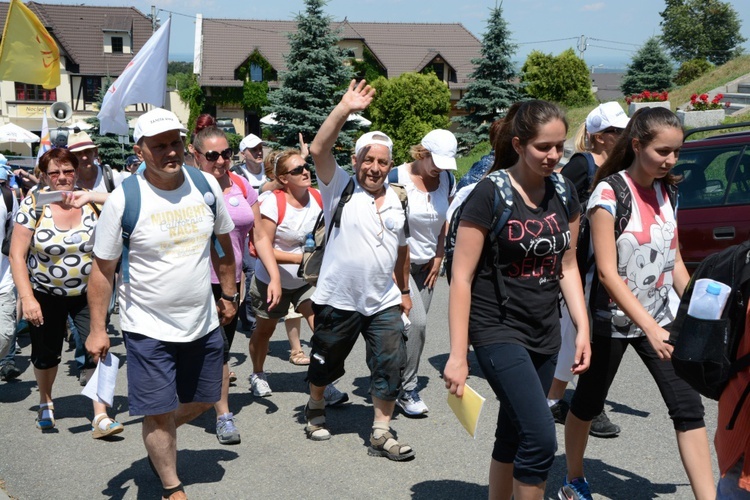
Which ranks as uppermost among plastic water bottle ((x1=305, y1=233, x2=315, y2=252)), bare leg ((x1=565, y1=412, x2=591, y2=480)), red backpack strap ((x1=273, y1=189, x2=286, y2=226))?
red backpack strap ((x1=273, y1=189, x2=286, y2=226))

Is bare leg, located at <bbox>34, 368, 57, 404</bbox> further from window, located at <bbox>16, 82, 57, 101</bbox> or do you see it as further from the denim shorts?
window, located at <bbox>16, 82, 57, 101</bbox>

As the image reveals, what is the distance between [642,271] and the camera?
4164 mm

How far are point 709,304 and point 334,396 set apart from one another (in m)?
4.21

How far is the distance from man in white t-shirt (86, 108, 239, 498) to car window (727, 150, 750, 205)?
213 inches

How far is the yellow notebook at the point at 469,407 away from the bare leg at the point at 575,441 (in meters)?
0.94

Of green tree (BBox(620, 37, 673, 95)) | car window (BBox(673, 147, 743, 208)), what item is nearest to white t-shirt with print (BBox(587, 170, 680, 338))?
car window (BBox(673, 147, 743, 208))

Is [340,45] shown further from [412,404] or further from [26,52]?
[412,404]

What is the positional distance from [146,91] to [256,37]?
2296 inches

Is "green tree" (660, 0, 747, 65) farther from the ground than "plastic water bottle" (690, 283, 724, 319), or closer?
farther from the ground

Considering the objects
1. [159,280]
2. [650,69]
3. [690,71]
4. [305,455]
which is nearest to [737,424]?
[159,280]

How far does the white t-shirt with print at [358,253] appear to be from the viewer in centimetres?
526

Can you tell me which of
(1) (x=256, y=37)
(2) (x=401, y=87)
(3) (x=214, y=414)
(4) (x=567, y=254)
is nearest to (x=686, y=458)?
(4) (x=567, y=254)

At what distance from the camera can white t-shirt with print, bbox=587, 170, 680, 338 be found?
4145mm

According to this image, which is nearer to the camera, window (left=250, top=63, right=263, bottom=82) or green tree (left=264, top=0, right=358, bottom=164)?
green tree (left=264, top=0, right=358, bottom=164)
